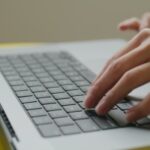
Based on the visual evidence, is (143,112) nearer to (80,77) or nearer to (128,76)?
(128,76)

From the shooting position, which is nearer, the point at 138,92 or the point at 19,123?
the point at 19,123

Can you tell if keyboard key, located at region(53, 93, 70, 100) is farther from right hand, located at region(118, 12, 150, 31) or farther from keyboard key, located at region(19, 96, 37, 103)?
right hand, located at region(118, 12, 150, 31)

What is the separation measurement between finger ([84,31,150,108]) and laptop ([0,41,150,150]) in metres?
0.03

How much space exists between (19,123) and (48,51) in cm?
42

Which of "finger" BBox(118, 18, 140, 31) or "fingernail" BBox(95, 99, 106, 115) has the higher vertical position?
"finger" BBox(118, 18, 140, 31)

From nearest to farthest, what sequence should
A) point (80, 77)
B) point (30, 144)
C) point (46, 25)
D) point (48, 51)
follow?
1. point (30, 144)
2. point (80, 77)
3. point (48, 51)
4. point (46, 25)

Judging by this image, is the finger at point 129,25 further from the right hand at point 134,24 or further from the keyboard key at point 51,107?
the keyboard key at point 51,107

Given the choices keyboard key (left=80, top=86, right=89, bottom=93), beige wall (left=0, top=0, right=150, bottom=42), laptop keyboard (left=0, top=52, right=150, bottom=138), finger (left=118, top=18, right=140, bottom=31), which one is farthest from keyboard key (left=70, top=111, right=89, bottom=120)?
beige wall (left=0, top=0, right=150, bottom=42)

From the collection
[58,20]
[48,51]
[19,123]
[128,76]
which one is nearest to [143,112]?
[128,76]

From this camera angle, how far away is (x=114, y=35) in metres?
1.72

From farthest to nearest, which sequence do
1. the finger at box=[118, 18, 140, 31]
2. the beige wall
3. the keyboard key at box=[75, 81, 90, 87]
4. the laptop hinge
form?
1. the beige wall
2. the finger at box=[118, 18, 140, 31]
3. the keyboard key at box=[75, 81, 90, 87]
4. the laptop hinge

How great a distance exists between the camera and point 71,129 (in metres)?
0.47

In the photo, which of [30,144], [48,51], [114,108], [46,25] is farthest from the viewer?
[46,25]

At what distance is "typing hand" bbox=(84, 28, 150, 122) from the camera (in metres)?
0.50
